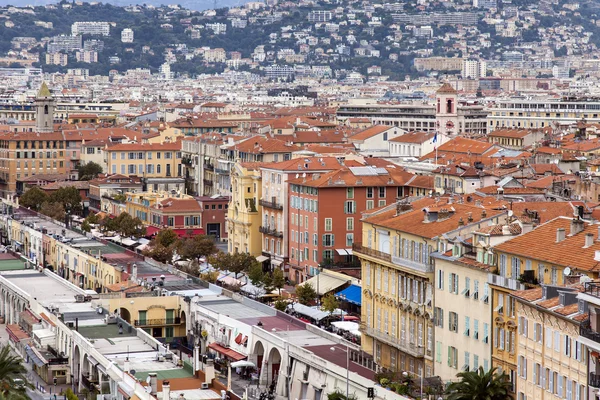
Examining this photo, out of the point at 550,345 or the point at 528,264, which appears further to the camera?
the point at 528,264

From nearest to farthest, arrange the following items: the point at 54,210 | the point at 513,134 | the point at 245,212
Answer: the point at 245,212 → the point at 54,210 → the point at 513,134

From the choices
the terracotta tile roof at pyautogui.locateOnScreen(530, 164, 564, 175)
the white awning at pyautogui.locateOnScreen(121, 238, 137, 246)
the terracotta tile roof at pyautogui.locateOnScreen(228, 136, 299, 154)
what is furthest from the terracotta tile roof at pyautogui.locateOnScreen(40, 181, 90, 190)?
the terracotta tile roof at pyautogui.locateOnScreen(530, 164, 564, 175)

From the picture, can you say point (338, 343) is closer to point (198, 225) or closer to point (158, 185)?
point (198, 225)

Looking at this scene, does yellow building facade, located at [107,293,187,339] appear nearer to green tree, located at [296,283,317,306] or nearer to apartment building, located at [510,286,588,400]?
green tree, located at [296,283,317,306]

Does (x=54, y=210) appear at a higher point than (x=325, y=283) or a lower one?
lower

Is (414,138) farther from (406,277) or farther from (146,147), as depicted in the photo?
(406,277)

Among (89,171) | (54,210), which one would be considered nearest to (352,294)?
(54,210)
